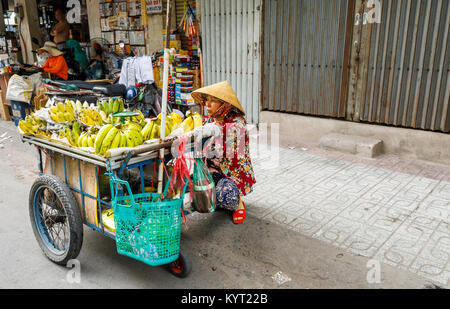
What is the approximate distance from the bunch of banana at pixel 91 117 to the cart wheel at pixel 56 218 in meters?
0.65

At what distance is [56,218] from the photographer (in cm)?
312

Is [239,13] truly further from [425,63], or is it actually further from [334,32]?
[425,63]

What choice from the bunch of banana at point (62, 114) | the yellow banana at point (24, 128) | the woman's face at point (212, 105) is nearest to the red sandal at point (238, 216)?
the woman's face at point (212, 105)

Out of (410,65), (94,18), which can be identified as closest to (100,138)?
(410,65)

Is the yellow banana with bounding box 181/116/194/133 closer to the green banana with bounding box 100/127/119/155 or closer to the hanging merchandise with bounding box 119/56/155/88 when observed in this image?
the green banana with bounding box 100/127/119/155

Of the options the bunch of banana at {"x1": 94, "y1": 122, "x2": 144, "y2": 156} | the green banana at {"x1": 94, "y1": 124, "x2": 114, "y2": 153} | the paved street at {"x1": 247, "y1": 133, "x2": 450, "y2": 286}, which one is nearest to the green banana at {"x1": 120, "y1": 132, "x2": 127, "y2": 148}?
the bunch of banana at {"x1": 94, "y1": 122, "x2": 144, "y2": 156}

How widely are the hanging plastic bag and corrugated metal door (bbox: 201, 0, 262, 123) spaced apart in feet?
14.9

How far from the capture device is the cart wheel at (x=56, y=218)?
278 centimetres

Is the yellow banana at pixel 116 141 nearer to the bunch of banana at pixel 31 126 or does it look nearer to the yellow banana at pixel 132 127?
the yellow banana at pixel 132 127

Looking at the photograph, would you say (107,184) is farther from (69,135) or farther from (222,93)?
(222,93)

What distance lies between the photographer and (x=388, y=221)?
3740 millimetres

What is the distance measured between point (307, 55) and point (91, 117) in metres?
4.34

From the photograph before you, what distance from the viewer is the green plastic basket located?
2387 millimetres

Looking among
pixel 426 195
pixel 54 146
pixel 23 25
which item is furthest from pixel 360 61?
pixel 23 25
